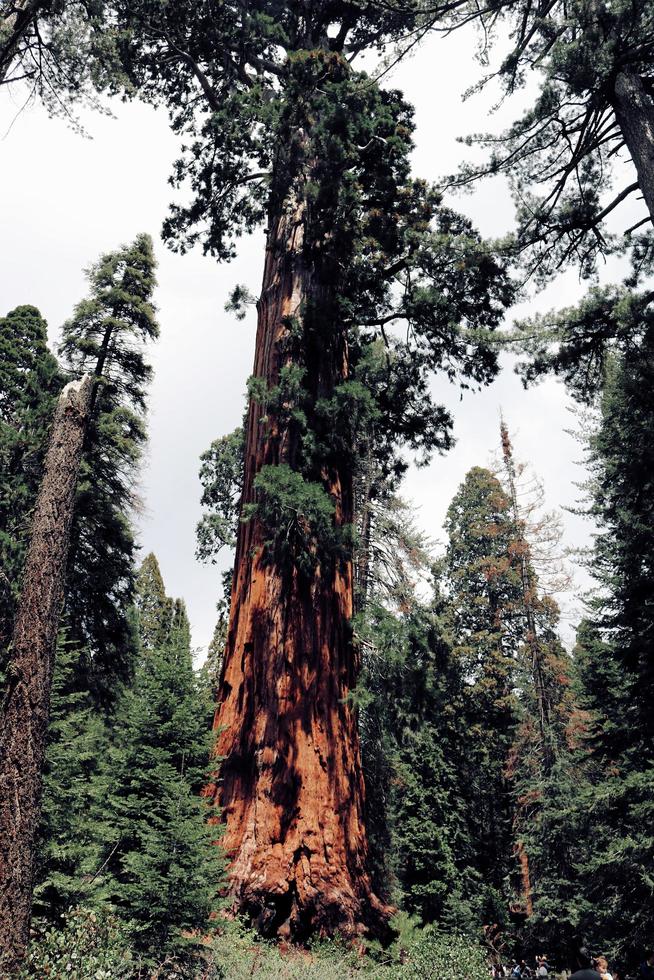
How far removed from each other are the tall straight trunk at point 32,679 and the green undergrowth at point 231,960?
0.49 metres

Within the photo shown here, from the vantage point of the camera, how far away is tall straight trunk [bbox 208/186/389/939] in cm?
693

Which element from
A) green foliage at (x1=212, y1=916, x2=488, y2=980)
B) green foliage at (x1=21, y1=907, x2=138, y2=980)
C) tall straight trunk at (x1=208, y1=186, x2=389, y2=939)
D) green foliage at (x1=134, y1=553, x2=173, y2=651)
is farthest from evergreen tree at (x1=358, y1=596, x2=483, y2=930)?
green foliage at (x1=134, y1=553, x2=173, y2=651)

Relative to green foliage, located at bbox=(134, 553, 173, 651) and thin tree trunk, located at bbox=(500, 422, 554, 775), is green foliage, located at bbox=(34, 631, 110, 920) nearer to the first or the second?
thin tree trunk, located at bbox=(500, 422, 554, 775)

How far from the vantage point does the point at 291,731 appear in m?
7.64

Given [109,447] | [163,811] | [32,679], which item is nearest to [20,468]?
[109,447]

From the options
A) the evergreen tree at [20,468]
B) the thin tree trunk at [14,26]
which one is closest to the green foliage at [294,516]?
the evergreen tree at [20,468]

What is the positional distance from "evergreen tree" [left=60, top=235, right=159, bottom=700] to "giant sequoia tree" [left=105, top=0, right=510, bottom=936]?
5.05 metres

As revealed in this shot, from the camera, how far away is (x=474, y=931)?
1778 cm

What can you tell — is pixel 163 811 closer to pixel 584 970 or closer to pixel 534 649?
pixel 584 970

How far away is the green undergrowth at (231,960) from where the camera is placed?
5156 millimetres

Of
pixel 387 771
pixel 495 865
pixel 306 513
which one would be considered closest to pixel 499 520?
pixel 495 865

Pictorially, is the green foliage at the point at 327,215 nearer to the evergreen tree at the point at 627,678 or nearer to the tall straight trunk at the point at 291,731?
the tall straight trunk at the point at 291,731

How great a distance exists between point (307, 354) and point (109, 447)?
828 cm

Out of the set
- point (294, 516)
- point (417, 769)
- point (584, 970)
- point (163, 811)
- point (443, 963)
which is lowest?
point (443, 963)
